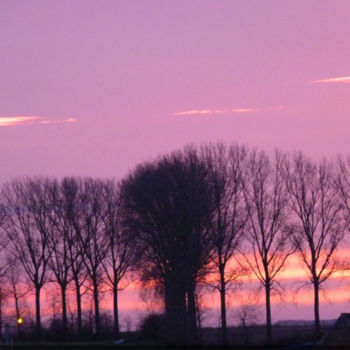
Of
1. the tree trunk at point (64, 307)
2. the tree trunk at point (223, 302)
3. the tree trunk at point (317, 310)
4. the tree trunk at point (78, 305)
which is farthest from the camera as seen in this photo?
the tree trunk at point (64, 307)

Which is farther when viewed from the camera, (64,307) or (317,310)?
(64,307)

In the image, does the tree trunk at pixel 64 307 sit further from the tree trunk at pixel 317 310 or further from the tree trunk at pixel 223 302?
the tree trunk at pixel 317 310

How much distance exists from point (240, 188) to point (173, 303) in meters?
10.2

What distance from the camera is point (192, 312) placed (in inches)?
2864

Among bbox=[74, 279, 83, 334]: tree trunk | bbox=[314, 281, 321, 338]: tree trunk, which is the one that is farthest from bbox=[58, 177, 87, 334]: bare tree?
bbox=[314, 281, 321, 338]: tree trunk

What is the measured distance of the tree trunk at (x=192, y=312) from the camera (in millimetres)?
70438

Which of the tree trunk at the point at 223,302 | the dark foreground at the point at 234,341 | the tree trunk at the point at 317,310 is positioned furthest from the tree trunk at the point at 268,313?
the tree trunk at the point at 317,310

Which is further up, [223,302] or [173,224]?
[173,224]

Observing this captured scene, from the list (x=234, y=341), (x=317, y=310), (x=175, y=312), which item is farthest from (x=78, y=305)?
(x=317, y=310)

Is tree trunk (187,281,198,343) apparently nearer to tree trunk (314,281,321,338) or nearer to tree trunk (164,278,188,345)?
tree trunk (164,278,188,345)

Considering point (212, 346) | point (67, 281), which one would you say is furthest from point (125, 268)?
point (212, 346)

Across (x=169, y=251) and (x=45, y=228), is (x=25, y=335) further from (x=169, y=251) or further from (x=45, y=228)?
(x=169, y=251)

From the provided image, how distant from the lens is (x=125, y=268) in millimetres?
85562

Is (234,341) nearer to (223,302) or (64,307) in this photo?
(223,302)
